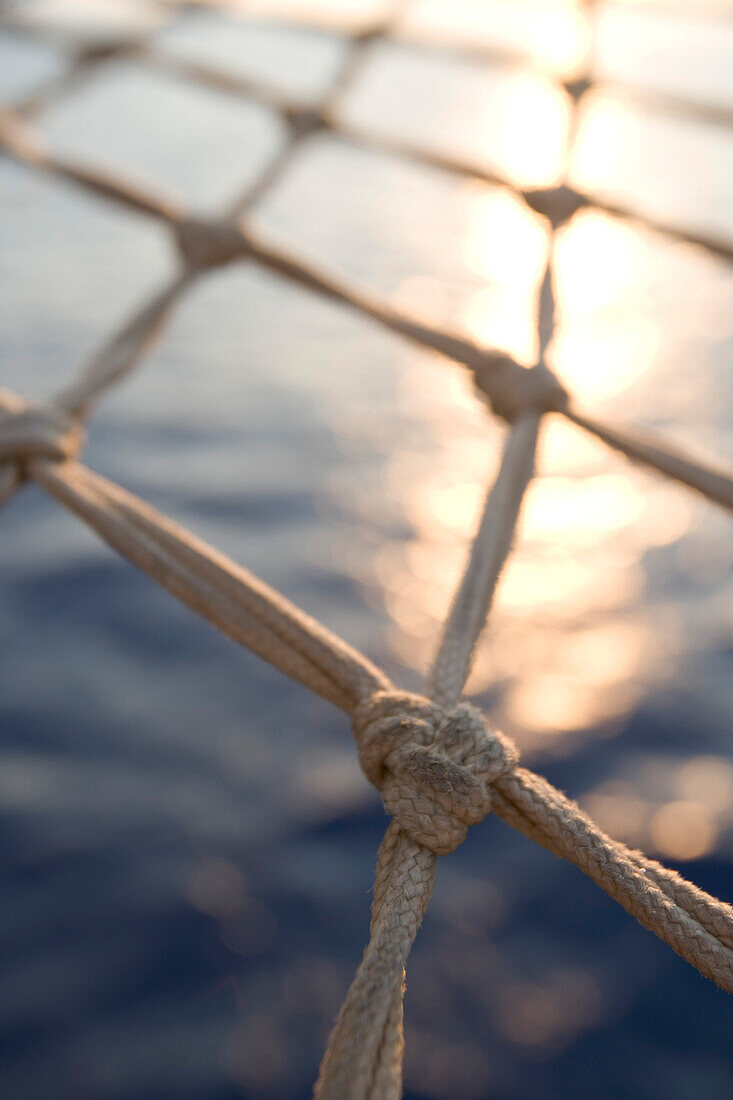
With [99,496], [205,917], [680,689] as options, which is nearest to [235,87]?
[99,496]

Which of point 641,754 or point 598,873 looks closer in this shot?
point 598,873

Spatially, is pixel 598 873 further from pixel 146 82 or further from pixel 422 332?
pixel 146 82

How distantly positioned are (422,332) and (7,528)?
Answer: 768mm

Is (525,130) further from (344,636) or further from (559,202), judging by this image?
(344,636)

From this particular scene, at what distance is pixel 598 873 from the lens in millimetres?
533

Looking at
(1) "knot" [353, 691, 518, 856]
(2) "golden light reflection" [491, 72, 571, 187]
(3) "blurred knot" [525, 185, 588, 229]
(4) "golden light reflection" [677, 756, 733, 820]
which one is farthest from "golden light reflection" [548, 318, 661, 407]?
(1) "knot" [353, 691, 518, 856]

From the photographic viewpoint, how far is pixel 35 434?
0.86m

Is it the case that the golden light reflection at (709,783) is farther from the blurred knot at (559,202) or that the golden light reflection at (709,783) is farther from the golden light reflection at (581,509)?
the blurred knot at (559,202)

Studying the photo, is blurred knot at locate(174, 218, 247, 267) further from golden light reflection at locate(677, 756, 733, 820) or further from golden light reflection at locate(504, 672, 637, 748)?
golden light reflection at locate(677, 756, 733, 820)

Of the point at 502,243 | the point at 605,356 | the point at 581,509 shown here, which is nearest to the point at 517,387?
the point at 581,509

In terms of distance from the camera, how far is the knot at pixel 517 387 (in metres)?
0.98

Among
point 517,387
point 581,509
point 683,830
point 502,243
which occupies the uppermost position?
point 502,243

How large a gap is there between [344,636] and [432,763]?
0.75 m

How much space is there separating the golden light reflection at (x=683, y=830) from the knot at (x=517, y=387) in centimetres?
46
